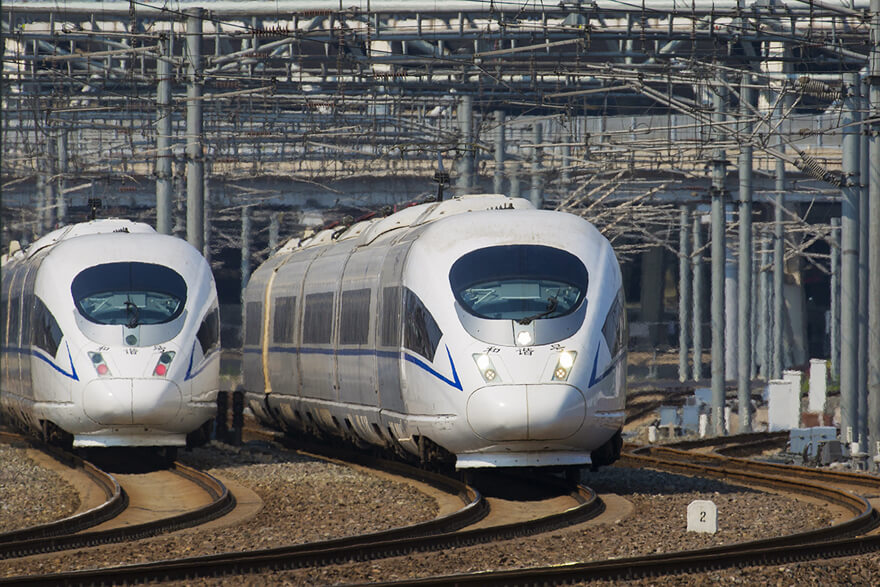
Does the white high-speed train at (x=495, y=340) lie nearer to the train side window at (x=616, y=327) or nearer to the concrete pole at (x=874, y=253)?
the train side window at (x=616, y=327)

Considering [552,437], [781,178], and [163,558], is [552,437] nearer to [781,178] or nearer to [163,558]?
[163,558]

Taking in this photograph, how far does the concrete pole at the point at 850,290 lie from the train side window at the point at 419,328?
35.3ft

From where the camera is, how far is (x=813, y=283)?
77500 mm

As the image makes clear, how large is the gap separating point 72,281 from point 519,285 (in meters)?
6.60

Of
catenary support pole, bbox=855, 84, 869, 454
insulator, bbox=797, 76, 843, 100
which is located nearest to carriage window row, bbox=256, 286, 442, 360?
insulator, bbox=797, 76, 843, 100

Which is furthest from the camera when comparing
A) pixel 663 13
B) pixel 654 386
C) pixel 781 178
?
pixel 654 386

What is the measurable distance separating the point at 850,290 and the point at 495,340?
13.1 m

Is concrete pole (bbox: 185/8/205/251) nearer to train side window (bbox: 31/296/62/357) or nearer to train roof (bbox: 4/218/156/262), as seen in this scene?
train roof (bbox: 4/218/156/262)

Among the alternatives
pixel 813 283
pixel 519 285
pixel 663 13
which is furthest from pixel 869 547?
pixel 813 283

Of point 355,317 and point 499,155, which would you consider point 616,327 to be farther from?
point 499,155

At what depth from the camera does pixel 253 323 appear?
2592cm

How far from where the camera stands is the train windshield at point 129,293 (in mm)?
18609

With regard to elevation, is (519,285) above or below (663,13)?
Result: below

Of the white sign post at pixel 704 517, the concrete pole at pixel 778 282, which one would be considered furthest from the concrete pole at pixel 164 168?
the concrete pole at pixel 778 282
